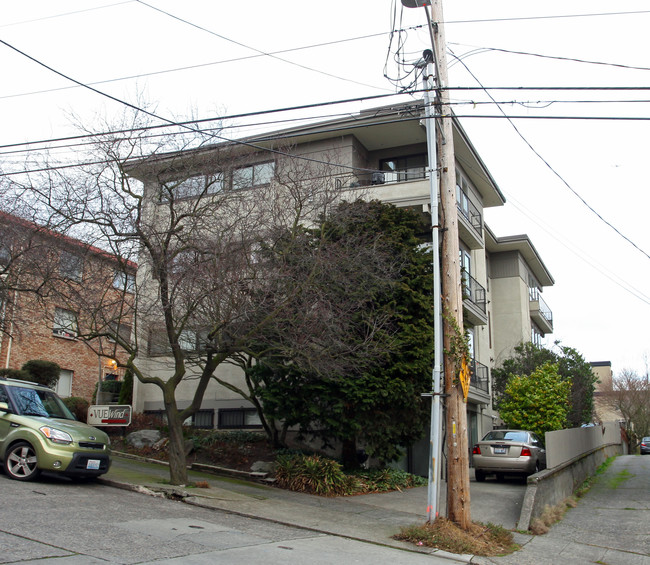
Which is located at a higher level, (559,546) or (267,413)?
(267,413)

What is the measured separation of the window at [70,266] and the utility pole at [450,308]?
7.90 meters

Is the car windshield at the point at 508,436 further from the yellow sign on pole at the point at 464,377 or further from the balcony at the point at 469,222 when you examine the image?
the yellow sign on pole at the point at 464,377

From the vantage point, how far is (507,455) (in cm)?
1658

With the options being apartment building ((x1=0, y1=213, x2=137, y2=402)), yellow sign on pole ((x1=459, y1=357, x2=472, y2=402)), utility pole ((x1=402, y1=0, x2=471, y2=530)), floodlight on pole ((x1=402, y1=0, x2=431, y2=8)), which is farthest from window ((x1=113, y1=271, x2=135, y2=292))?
floodlight on pole ((x1=402, y1=0, x2=431, y2=8))

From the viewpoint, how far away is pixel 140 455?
56.7 feet

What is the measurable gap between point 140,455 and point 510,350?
18.4 meters

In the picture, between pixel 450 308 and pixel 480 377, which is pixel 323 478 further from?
pixel 480 377

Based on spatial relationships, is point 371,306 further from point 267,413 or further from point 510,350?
point 510,350

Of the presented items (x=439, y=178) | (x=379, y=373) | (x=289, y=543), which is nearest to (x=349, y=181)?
(x=379, y=373)

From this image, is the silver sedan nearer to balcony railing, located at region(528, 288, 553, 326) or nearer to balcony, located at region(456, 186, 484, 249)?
balcony, located at region(456, 186, 484, 249)

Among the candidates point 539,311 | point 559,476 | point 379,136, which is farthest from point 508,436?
point 539,311

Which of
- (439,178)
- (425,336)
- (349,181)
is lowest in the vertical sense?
(425,336)

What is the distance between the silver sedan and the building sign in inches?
374

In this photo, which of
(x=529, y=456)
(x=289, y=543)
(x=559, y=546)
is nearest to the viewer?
(x=289, y=543)
